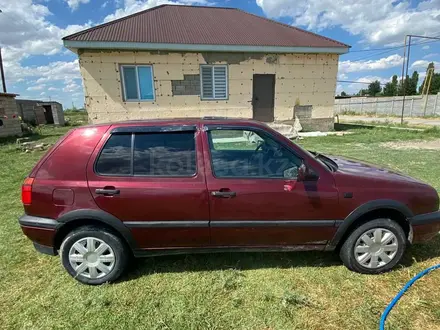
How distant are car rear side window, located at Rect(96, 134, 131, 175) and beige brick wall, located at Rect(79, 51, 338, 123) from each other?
9.66 m

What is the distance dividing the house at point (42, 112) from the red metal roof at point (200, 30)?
13.7 metres

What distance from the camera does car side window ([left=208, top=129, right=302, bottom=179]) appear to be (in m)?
2.59

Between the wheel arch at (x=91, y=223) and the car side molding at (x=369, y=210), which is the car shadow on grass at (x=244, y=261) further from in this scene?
the car side molding at (x=369, y=210)

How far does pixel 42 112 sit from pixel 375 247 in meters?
26.5

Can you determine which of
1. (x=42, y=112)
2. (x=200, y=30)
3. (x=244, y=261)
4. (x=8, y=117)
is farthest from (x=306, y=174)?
(x=42, y=112)

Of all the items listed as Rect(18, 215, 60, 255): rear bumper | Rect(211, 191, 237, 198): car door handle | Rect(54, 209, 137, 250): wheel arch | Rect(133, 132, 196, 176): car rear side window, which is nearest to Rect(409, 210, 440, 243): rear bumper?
Rect(211, 191, 237, 198): car door handle

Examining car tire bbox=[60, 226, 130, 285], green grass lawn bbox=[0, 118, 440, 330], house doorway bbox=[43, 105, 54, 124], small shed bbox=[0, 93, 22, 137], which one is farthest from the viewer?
house doorway bbox=[43, 105, 54, 124]

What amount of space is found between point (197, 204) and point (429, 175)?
607 centimetres

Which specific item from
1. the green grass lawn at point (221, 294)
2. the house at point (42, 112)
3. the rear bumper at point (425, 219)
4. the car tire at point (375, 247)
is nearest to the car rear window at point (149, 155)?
the green grass lawn at point (221, 294)

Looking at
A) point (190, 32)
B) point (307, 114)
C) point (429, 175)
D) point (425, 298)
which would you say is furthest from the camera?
point (307, 114)

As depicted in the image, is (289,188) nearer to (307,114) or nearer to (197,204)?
(197,204)

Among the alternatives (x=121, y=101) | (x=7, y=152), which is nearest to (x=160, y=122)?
(x=121, y=101)

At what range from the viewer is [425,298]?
239 cm

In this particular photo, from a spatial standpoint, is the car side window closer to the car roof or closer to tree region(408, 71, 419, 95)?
the car roof
